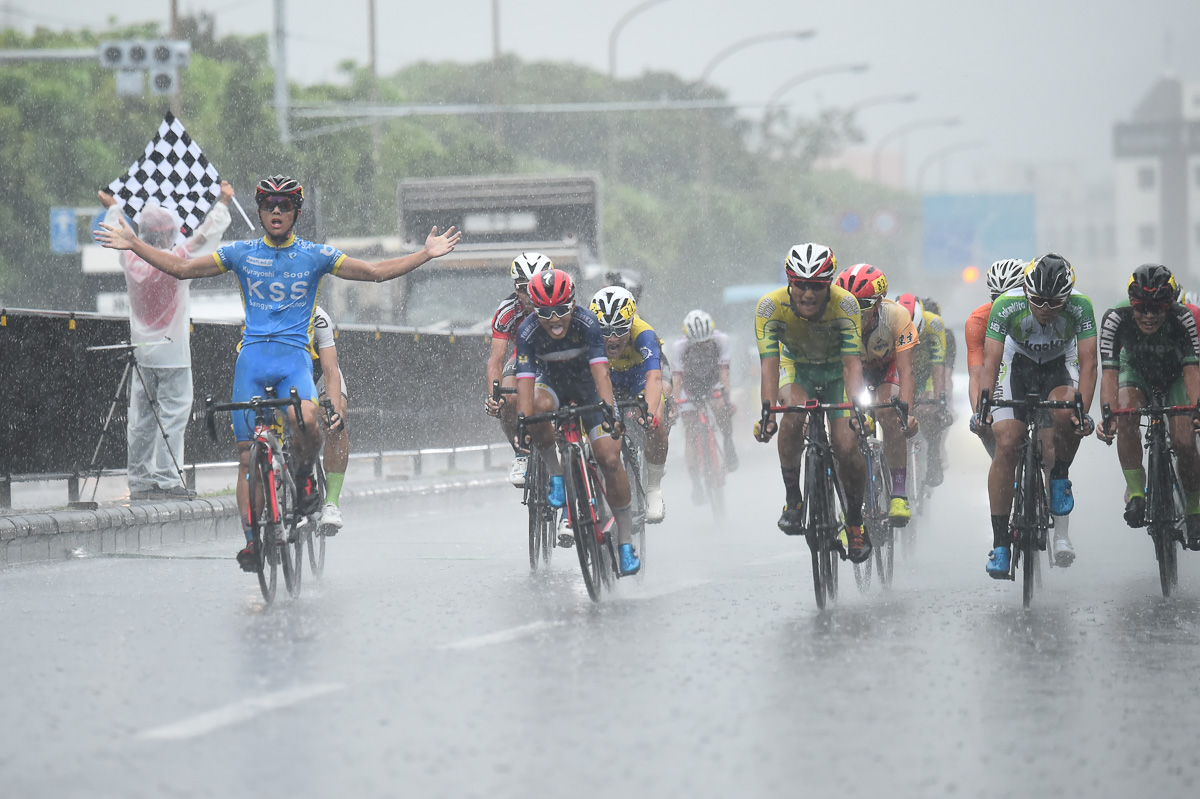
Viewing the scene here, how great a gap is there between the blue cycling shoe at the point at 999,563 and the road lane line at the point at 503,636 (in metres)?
2.36

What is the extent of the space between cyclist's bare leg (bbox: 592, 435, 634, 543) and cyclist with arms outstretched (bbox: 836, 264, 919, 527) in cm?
194

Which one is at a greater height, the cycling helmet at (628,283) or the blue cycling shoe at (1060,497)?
the cycling helmet at (628,283)

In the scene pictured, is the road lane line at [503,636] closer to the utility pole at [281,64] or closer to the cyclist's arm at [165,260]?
the cyclist's arm at [165,260]

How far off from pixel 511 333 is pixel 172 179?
15.3ft

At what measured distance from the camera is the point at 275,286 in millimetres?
9711

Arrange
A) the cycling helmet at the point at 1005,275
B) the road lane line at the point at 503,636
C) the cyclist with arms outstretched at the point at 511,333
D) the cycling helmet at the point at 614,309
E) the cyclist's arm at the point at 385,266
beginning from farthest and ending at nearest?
the cycling helmet at the point at 1005,275 → the cyclist with arms outstretched at the point at 511,333 → the cycling helmet at the point at 614,309 → the cyclist's arm at the point at 385,266 → the road lane line at the point at 503,636

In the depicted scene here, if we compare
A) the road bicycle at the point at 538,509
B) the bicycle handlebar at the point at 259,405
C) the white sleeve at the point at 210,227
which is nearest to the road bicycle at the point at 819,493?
the road bicycle at the point at 538,509

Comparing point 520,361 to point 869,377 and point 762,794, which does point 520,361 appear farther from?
point 762,794

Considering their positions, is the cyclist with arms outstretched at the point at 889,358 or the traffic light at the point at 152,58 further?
the traffic light at the point at 152,58

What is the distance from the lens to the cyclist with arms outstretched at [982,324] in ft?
33.3

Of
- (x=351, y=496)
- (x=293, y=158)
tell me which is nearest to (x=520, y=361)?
(x=351, y=496)

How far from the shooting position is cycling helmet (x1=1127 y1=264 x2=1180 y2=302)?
31.3ft

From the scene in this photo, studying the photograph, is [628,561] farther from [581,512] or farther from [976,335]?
[976,335]

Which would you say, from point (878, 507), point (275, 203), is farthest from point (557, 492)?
point (275, 203)
